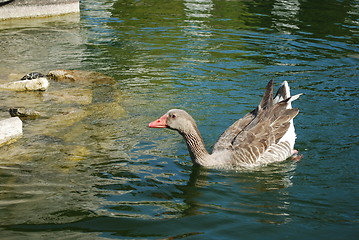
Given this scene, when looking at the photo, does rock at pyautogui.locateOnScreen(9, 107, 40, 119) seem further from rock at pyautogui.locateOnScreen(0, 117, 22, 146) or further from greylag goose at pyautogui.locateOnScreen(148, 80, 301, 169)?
greylag goose at pyautogui.locateOnScreen(148, 80, 301, 169)

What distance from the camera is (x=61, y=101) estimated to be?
11336 mm

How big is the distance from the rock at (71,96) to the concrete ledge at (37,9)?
8.75 m

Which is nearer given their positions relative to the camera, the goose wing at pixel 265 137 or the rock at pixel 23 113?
the goose wing at pixel 265 137

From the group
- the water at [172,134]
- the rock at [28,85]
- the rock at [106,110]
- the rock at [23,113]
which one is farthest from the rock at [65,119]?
the rock at [28,85]

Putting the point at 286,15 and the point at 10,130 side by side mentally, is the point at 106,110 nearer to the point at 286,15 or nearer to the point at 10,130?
the point at 10,130

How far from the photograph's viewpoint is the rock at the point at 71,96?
1137cm

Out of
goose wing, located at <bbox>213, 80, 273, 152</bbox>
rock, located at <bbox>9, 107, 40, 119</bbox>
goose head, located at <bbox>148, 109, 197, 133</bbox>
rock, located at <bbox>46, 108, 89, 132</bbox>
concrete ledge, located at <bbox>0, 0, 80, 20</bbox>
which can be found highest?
concrete ledge, located at <bbox>0, 0, 80, 20</bbox>

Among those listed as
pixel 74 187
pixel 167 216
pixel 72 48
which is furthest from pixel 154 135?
pixel 72 48

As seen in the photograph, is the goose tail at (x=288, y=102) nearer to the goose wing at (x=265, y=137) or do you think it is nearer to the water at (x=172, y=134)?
the goose wing at (x=265, y=137)

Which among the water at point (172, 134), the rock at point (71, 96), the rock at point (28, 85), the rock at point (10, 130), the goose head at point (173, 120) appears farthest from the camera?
the rock at point (28, 85)

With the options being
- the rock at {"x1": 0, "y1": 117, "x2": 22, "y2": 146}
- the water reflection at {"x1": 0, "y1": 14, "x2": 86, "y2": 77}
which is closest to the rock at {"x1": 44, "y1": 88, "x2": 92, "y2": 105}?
the water reflection at {"x1": 0, "y1": 14, "x2": 86, "y2": 77}

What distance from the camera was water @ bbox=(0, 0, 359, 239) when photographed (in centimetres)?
630

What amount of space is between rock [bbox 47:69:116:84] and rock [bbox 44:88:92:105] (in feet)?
2.32

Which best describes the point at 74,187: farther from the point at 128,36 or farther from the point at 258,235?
the point at 128,36
